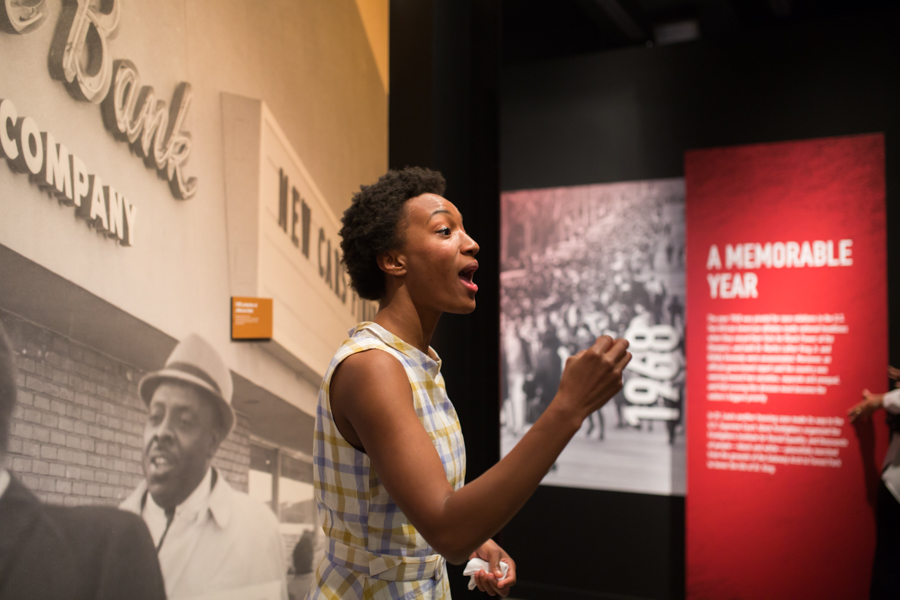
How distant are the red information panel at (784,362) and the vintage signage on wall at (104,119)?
121 inches

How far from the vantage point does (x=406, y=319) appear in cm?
137

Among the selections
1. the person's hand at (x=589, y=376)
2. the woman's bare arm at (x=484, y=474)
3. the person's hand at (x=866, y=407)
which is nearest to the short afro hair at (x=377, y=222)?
the woman's bare arm at (x=484, y=474)

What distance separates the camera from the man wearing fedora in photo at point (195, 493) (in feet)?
7.40

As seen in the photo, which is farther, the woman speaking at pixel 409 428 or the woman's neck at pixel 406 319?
the woman's neck at pixel 406 319

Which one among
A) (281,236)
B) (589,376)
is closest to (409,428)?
(589,376)

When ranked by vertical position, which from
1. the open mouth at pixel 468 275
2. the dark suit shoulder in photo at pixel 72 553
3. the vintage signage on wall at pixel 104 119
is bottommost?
the dark suit shoulder in photo at pixel 72 553

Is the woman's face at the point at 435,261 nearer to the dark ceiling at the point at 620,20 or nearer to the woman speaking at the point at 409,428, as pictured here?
the woman speaking at the point at 409,428

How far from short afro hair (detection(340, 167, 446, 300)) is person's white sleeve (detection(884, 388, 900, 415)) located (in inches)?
124

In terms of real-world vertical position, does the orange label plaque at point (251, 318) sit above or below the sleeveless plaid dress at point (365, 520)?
above

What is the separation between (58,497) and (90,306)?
562 millimetres

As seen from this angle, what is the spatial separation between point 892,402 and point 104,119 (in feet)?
12.6

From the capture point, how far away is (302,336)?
2.98m

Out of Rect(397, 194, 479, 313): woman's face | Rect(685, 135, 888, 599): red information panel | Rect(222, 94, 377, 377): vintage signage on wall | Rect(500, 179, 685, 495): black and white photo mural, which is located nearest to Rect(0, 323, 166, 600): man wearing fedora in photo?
Rect(222, 94, 377, 377): vintage signage on wall

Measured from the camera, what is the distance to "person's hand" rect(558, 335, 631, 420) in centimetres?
98
